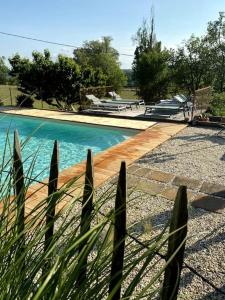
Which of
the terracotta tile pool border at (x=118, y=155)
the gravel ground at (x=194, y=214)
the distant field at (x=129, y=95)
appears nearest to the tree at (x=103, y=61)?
the distant field at (x=129, y=95)

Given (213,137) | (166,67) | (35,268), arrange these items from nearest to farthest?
(35,268)
(213,137)
(166,67)

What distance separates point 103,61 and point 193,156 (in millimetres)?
27631

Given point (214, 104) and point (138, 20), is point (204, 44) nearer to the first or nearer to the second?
point (214, 104)

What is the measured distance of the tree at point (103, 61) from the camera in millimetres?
22256

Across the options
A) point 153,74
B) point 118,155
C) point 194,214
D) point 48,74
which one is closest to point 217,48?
point 153,74

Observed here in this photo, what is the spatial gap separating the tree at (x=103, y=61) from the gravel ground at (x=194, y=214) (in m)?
11.0

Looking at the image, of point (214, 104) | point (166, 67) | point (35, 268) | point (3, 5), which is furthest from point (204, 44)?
point (35, 268)

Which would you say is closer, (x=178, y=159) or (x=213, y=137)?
(x=178, y=159)

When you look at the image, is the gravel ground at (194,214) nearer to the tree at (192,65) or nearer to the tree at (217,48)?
the tree at (217,48)

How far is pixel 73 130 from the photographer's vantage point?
11820 mm

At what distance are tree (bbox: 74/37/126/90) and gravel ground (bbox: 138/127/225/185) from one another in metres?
10.3

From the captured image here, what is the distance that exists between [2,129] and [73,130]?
3.02 m

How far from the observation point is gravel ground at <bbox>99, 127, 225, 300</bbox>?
2980 millimetres

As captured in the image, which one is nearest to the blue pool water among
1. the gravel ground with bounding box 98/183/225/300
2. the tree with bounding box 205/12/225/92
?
the gravel ground with bounding box 98/183/225/300
